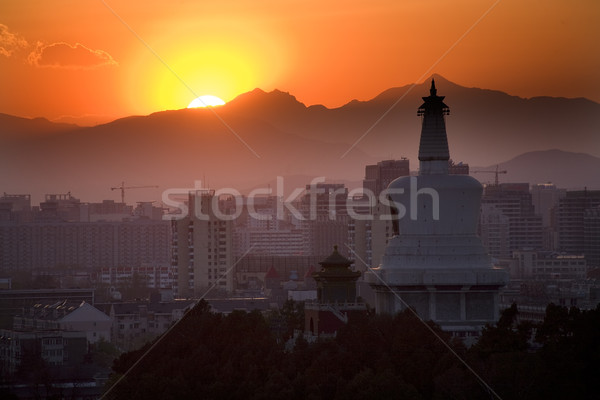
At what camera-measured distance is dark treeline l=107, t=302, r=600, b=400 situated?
63.2m

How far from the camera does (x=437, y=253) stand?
80875 millimetres

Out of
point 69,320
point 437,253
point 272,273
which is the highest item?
point 272,273

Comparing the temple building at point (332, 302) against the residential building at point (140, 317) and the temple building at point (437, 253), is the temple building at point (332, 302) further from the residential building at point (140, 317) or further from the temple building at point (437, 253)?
the residential building at point (140, 317)

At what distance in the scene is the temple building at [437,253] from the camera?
79.6m

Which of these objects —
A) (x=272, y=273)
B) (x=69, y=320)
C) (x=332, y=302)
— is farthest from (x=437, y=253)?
Result: (x=272, y=273)

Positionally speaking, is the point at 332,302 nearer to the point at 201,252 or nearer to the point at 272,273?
the point at 201,252

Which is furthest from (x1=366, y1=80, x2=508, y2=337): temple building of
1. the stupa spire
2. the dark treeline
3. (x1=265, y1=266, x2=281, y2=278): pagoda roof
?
(x1=265, y1=266, x2=281, y2=278): pagoda roof

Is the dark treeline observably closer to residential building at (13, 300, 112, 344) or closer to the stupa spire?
the stupa spire

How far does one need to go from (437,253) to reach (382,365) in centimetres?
1458

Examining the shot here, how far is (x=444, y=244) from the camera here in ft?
266

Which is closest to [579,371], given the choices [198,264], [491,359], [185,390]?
[491,359]

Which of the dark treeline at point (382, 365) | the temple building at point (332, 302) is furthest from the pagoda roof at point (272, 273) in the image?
the dark treeline at point (382, 365)

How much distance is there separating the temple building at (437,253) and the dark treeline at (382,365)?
2756 millimetres

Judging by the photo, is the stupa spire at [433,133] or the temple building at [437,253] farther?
the stupa spire at [433,133]
